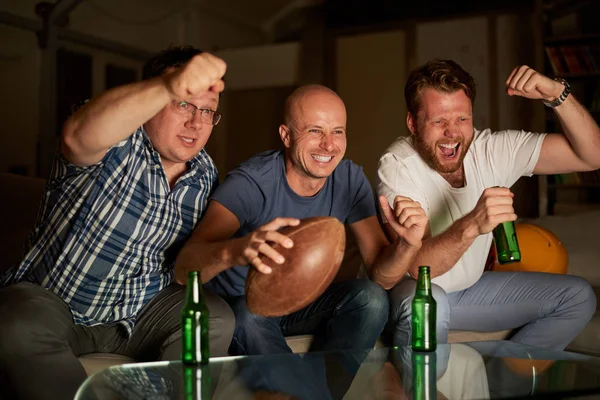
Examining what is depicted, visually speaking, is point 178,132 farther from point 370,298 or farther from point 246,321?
point 370,298

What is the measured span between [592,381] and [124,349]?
48.2 inches

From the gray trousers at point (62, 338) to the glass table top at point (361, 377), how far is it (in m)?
0.28

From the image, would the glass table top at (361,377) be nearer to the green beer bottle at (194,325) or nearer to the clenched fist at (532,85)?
the green beer bottle at (194,325)

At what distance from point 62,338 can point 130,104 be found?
0.63 metres

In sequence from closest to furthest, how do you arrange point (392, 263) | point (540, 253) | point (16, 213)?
point (392, 263) < point (16, 213) < point (540, 253)

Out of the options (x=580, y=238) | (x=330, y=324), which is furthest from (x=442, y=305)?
(x=580, y=238)

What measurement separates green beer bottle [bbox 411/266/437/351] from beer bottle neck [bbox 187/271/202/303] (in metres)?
0.54

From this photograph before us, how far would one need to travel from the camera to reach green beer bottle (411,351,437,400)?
1526mm

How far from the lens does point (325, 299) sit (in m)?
2.25

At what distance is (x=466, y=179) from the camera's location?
247cm

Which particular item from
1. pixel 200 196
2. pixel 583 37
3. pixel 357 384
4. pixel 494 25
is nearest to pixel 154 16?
pixel 494 25

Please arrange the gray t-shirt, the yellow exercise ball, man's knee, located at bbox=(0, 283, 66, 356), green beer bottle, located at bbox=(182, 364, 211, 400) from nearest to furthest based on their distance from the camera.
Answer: green beer bottle, located at bbox=(182, 364, 211, 400) < man's knee, located at bbox=(0, 283, 66, 356) < the gray t-shirt < the yellow exercise ball

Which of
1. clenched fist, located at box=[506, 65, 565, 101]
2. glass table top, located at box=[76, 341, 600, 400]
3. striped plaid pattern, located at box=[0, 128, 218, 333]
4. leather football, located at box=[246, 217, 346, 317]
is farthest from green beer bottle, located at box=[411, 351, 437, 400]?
clenched fist, located at box=[506, 65, 565, 101]

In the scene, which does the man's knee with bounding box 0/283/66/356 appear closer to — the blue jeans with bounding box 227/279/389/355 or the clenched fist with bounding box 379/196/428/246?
the blue jeans with bounding box 227/279/389/355
